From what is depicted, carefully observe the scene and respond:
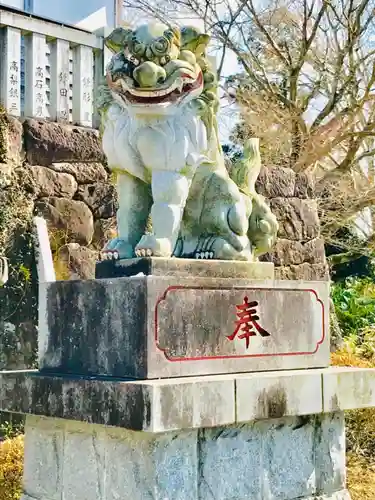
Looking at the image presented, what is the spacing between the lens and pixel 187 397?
2.96m

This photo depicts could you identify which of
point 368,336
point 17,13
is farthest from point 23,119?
point 368,336

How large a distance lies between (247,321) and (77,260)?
3223mm

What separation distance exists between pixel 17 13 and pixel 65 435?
171 inches

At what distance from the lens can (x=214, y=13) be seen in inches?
479

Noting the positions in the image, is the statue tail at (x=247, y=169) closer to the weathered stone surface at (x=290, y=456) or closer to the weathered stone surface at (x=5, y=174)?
the weathered stone surface at (x=290, y=456)

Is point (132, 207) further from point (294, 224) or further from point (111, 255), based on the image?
point (294, 224)

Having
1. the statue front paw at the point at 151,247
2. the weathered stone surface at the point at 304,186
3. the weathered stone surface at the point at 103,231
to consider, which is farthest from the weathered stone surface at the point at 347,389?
the weathered stone surface at the point at 304,186

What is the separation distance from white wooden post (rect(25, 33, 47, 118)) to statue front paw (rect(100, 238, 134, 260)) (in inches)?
129

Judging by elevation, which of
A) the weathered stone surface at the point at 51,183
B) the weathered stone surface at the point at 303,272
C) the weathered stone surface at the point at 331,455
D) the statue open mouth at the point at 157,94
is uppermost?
the weathered stone surface at the point at 51,183

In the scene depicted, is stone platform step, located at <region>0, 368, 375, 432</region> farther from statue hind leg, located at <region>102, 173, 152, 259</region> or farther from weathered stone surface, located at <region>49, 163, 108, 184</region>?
weathered stone surface, located at <region>49, 163, 108, 184</region>

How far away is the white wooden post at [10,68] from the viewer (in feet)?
20.1

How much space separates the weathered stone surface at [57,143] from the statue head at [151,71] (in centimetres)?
301

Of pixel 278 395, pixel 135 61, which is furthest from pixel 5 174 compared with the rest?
pixel 278 395

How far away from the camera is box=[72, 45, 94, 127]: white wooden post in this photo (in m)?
6.69
